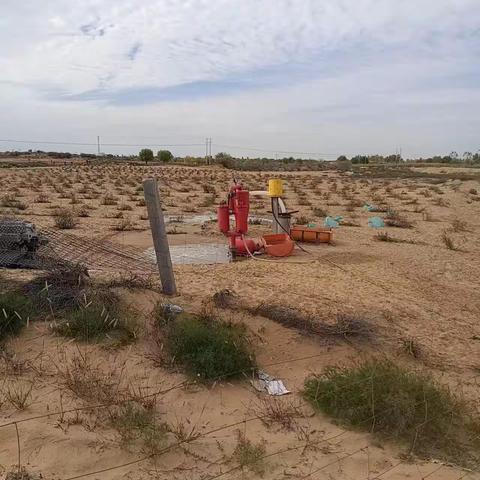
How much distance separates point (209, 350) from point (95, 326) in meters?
1.21

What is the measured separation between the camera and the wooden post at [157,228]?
20.0ft

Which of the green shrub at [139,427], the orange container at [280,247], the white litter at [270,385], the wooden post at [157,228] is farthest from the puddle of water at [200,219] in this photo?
the green shrub at [139,427]

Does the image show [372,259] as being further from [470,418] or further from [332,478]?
[332,478]

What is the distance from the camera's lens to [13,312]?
5.52m

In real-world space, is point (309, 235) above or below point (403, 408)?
above

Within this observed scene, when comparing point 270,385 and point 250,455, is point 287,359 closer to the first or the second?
point 270,385

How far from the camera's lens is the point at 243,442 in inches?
164

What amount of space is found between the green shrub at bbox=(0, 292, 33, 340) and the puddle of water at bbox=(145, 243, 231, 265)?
377 centimetres

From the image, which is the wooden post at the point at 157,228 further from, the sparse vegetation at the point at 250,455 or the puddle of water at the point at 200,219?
the puddle of water at the point at 200,219

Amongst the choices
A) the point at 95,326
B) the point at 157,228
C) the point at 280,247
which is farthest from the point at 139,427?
the point at 280,247

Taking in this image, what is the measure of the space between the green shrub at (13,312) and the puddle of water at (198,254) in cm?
377

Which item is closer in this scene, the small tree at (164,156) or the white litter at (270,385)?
the white litter at (270,385)

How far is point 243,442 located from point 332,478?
68 cm

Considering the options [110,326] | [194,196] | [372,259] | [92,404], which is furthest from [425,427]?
[194,196]
